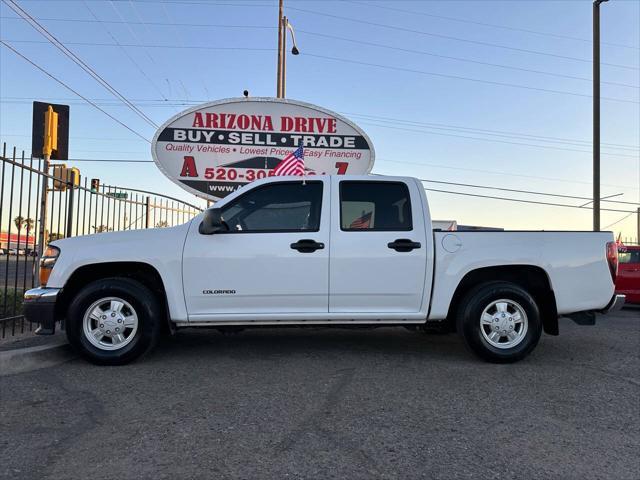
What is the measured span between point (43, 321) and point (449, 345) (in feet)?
14.7

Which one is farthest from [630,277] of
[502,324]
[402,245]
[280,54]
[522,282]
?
[280,54]

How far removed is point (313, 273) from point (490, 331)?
6.27ft

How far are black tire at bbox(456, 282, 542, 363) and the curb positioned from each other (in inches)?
164

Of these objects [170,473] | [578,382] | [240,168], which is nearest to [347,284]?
[578,382]

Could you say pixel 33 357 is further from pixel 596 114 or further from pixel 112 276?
pixel 596 114

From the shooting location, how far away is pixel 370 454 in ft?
9.98

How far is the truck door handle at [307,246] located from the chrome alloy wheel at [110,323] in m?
1.73

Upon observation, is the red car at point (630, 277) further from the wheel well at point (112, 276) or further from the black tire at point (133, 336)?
the black tire at point (133, 336)

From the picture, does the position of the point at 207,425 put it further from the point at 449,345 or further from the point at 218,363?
the point at 449,345

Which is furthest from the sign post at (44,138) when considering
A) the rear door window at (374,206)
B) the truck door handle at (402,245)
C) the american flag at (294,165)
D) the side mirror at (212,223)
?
the truck door handle at (402,245)

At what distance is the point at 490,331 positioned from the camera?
17.0 feet

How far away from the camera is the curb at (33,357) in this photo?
4.82 m

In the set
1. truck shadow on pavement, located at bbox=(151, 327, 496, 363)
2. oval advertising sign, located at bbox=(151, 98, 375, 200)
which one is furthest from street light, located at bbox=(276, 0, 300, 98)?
truck shadow on pavement, located at bbox=(151, 327, 496, 363)

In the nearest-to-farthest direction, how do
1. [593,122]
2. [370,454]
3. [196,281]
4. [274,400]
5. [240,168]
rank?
[370,454], [274,400], [196,281], [240,168], [593,122]
